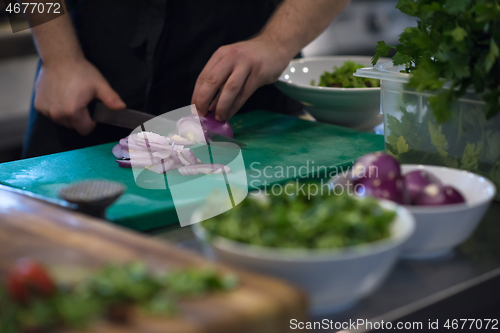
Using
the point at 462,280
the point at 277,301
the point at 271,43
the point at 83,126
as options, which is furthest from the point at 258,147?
the point at 277,301

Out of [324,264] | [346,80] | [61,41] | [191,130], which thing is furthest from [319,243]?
[61,41]

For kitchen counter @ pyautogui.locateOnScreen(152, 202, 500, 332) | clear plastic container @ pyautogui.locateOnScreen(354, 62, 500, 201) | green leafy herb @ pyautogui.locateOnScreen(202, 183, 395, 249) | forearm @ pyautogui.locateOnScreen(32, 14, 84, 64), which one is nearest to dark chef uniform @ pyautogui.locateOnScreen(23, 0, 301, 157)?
forearm @ pyautogui.locateOnScreen(32, 14, 84, 64)

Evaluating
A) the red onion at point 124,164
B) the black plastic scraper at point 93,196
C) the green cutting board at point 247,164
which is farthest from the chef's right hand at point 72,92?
the black plastic scraper at point 93,196

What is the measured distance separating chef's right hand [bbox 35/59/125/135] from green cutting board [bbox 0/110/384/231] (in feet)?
0.87

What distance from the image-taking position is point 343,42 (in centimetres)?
339

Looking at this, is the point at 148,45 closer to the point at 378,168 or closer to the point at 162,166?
the point at 162,166

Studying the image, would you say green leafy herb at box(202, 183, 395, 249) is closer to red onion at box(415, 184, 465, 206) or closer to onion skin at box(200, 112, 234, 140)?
red onion at box(415, 184, 465, 206)

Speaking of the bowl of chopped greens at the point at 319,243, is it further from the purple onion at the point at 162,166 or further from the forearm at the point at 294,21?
the forearm at the point at 294,21

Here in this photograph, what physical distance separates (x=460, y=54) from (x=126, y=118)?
3.09 ft

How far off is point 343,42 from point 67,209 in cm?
286

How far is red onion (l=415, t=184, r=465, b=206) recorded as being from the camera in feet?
2.28

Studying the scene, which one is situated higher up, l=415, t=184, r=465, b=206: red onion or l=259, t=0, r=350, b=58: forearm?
l=259, t=0, r=350, b=58: forearm

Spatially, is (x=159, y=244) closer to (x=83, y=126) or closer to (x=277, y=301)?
(x=277, y=301)

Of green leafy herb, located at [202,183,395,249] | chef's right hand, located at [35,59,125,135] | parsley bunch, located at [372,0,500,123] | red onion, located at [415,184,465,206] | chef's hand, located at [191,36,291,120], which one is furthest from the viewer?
chef's right hand, located at [35,59,125,135]
